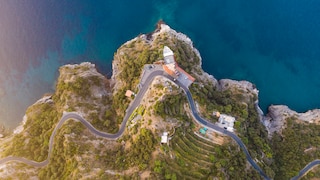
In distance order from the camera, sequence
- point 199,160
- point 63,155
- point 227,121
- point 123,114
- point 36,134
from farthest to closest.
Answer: point 36,134
point 123,114
point 227,121
point 63,155
point 199,160

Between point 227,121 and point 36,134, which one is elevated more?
point 227,121

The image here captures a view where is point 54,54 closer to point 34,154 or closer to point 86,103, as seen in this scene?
point 86,103

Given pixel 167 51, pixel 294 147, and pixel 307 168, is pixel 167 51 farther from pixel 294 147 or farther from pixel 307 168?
pixel 307 168

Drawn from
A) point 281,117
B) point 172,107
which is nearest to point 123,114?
point 172,107

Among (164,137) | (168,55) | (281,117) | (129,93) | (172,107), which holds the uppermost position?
(168,55)

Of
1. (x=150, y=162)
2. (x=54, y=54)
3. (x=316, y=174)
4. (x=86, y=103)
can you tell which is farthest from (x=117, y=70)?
(x=316, y=174)

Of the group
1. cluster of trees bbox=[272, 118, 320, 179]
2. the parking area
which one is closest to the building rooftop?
the parking area
